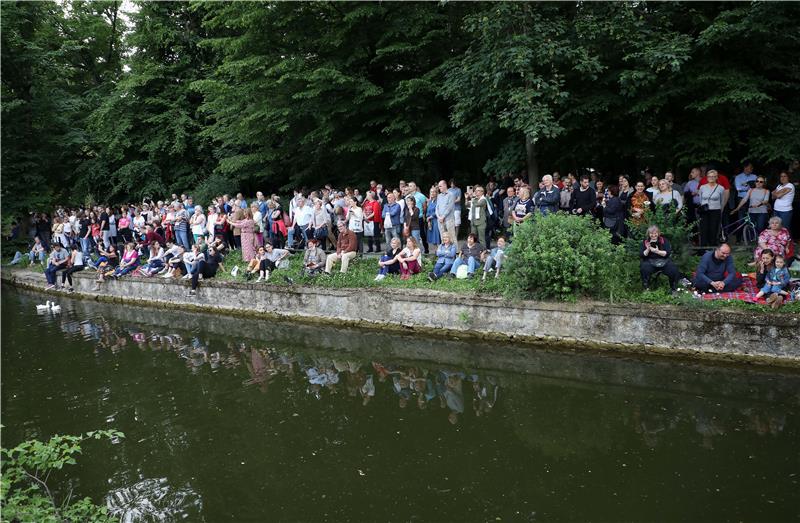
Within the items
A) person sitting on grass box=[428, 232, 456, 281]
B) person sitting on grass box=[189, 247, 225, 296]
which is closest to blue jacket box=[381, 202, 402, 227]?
person sitting on grass box=[428, 232, 456, 281]

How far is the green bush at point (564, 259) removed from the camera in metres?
9.52

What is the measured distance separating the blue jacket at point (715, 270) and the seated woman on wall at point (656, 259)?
36 cm

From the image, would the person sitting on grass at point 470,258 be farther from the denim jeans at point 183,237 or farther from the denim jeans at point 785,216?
the denim jeans at point 183,237

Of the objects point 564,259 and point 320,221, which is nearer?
point 564,259

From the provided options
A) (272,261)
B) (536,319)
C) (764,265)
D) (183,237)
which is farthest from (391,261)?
(183,237)

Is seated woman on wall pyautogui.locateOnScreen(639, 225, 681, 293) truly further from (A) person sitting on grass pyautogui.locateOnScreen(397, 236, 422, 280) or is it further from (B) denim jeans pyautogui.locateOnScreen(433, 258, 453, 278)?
(A) person sitting on grass pyautogui.locateOnScreen(397, 236, 422, 280)

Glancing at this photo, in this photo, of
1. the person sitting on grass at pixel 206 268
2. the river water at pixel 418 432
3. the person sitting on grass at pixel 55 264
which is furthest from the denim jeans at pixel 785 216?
the person sitting on grass at pixel 55 264

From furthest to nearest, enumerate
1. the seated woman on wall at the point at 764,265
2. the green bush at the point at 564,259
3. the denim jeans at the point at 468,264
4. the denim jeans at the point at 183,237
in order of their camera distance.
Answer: the denim jeans at the point at 183,237, the denim jeans at the point at 468,264, the green bush at the point at 564,259, the seated woman on wall at the point at 764,265

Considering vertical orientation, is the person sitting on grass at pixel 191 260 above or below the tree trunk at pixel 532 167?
below

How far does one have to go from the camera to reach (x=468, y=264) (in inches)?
460

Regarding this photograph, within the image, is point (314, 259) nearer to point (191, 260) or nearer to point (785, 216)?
point (191, 260)

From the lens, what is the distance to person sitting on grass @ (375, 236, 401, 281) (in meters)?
12.4

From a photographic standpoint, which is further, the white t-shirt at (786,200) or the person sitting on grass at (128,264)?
the person sitting on grass at (128,264)

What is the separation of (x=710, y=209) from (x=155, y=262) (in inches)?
548
